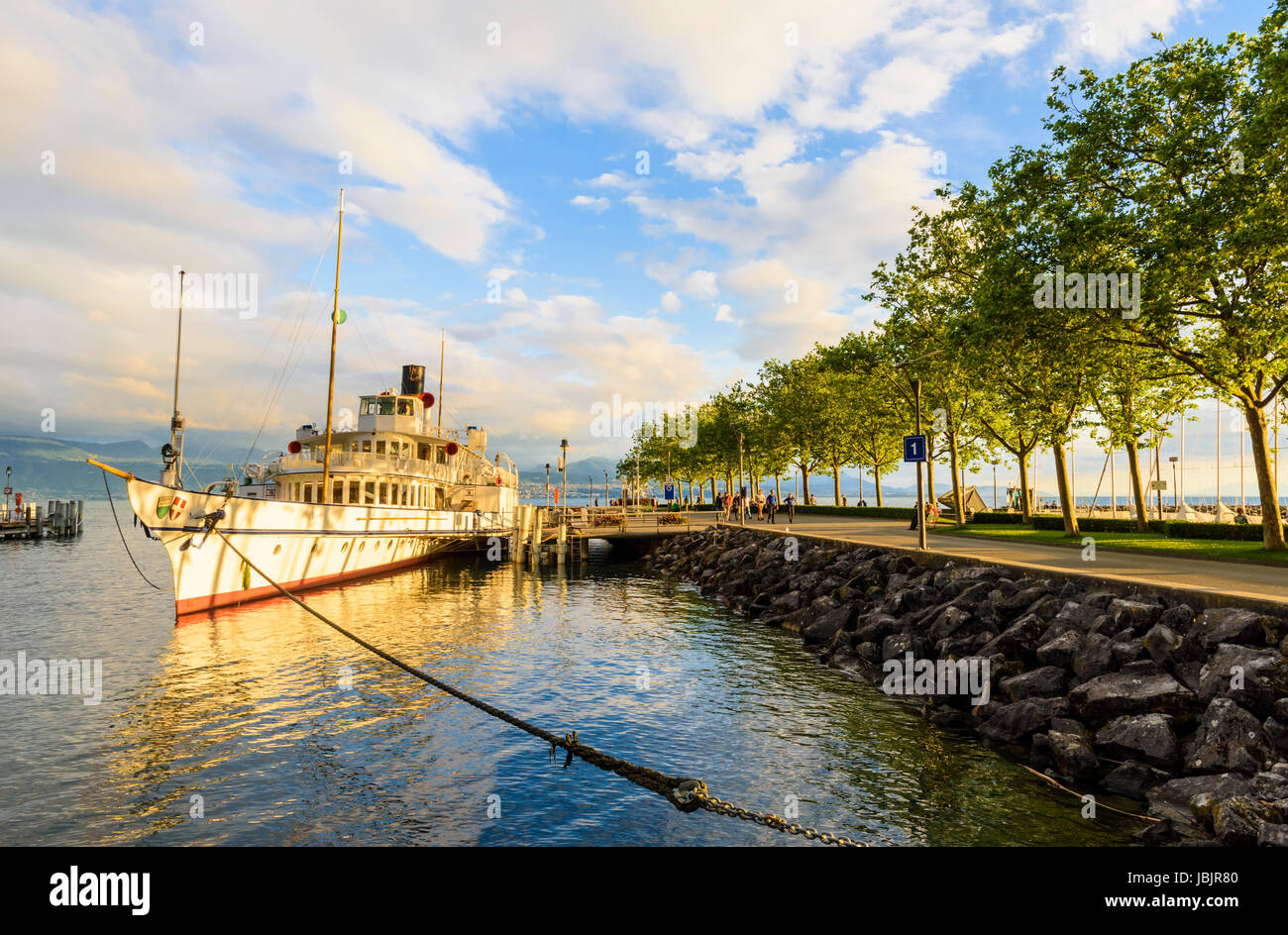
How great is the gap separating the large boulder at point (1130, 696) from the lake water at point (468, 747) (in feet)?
5.76

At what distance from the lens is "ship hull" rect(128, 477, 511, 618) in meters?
23.1

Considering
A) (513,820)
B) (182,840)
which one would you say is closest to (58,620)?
(182,840)

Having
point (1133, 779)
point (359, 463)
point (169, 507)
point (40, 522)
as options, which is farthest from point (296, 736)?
point (40, 522)

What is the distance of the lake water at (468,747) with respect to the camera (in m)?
8.91

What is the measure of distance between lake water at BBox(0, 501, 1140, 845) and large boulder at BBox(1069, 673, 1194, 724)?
5.76 ft

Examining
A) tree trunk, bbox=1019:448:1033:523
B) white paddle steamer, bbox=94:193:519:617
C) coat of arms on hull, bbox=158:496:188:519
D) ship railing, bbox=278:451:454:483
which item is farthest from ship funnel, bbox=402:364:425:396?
tree trunk, bbox=1019:448:1033:523

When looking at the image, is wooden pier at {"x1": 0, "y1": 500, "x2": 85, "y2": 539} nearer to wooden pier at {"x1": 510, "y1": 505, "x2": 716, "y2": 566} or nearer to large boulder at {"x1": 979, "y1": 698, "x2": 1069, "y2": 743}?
wooden pier at {"x1": 510, "y1": 505, "x2": 716, "y2": 566}

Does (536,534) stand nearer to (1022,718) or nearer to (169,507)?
(169,507)

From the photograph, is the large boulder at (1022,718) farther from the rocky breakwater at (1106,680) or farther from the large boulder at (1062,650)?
the large boulder at (1062,650)

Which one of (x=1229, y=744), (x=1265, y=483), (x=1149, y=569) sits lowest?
(x=1229, y=744)

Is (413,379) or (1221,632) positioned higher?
(413,379)

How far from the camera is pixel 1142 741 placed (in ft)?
33.3

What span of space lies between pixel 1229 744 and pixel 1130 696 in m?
1.66

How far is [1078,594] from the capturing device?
1512cm
